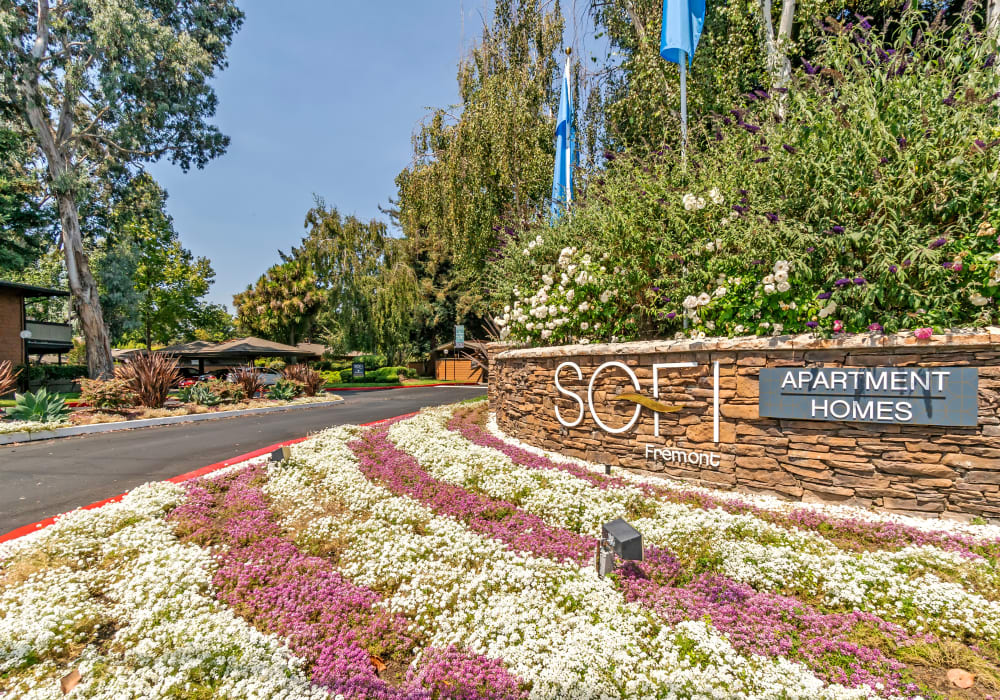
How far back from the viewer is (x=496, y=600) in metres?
2.87

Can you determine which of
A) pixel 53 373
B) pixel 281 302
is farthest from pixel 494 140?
pixel 281 302

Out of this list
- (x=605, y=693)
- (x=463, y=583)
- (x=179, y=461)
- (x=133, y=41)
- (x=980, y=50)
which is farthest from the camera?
(x=133, y=41)

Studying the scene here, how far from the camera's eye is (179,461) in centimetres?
670

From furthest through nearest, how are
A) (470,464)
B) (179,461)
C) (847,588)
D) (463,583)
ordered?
1. (179,461)
2. (470,464)
3. (463,583)
4. (847,588)

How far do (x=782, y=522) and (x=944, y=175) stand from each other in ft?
11.0

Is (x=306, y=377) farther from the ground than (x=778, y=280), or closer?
closer

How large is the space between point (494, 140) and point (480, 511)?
10893mm

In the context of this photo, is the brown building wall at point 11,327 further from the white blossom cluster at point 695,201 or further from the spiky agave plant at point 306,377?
the white blossom cluster at point 695,201

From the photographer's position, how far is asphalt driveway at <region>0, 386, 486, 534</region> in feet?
16.5

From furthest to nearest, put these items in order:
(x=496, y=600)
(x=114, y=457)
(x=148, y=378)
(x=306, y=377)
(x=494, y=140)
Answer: (x=306, y=377) → (x=494, y=140) → (x=148, y=378) → (x=114, y=457) → (x=496, y=600)

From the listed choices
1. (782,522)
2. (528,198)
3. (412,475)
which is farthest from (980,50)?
(528,198)

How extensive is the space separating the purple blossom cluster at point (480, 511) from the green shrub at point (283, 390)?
9671 mm

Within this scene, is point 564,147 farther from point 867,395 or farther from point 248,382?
point 248,382

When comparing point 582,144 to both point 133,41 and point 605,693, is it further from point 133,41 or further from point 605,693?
point 133,41
